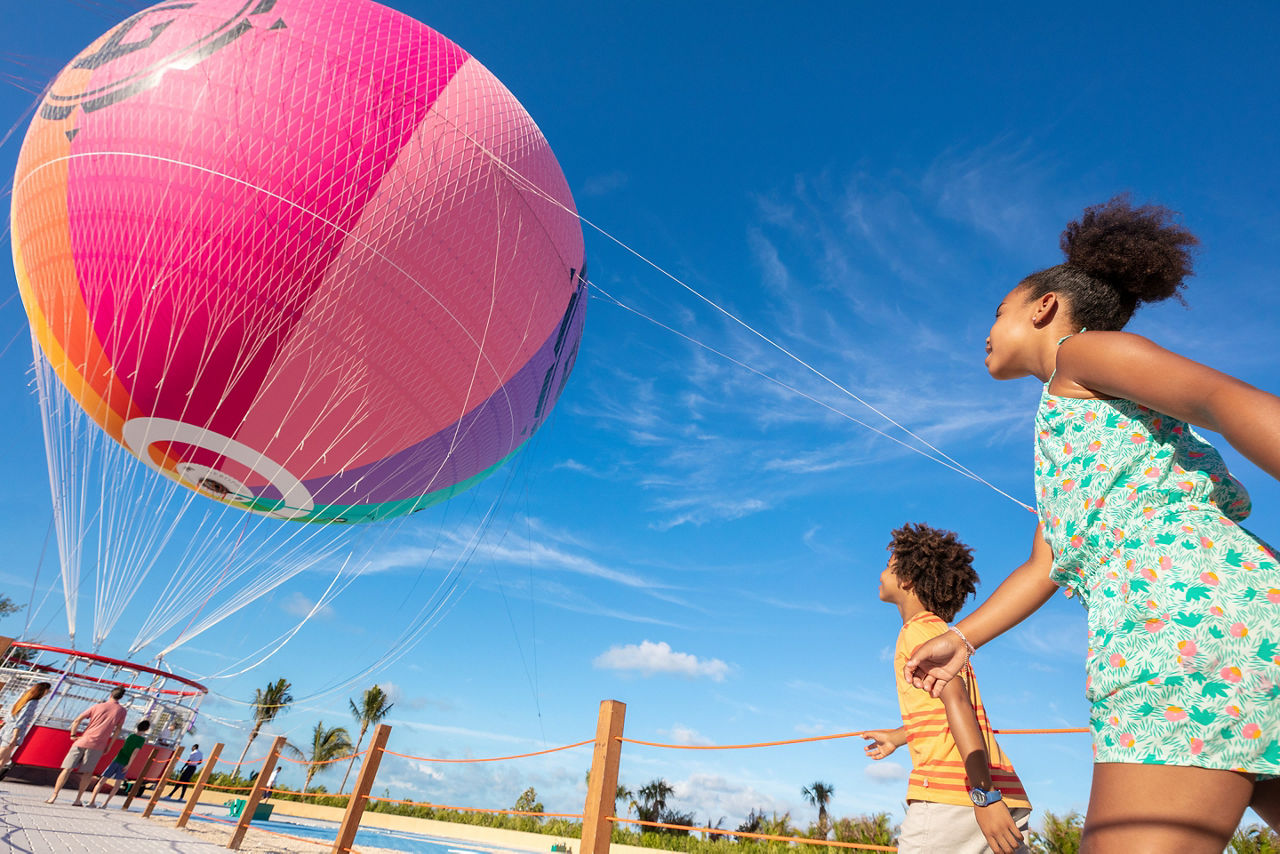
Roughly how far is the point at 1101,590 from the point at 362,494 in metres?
7.77

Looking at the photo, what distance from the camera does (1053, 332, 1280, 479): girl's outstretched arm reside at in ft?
3.27

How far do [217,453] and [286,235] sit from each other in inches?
109

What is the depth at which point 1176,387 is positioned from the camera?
3.73 feet

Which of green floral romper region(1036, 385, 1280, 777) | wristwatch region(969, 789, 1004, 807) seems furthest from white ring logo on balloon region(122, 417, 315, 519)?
green floral romper region(1036, 385, 1280, 777)

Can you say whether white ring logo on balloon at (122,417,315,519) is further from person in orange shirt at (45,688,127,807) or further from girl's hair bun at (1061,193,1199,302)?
girl's hair bun at (1061,193,1199,302)

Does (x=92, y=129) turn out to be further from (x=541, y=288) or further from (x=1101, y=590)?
(x=1101, y=590)

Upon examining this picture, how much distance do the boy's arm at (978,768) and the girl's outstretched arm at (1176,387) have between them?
96cm

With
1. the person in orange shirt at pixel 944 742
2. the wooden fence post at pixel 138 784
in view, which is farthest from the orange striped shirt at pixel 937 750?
the wooden fence post at pixel 138 784

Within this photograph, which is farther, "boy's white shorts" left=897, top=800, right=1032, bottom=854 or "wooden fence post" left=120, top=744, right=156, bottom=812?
"wooden fence post" left=120, top=744, right=156, bottom=812

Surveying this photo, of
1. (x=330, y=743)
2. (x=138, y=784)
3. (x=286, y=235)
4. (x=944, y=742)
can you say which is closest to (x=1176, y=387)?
(x=944, y=742)

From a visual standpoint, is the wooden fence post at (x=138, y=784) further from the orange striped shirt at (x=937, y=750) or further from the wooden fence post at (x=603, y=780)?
the orange striped shirt at (x=937, y=750)

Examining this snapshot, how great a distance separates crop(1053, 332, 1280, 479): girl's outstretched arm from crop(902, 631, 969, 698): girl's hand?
2.09ft

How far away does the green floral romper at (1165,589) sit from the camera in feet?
3.54

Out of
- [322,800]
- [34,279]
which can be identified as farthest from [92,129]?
[322,800]
